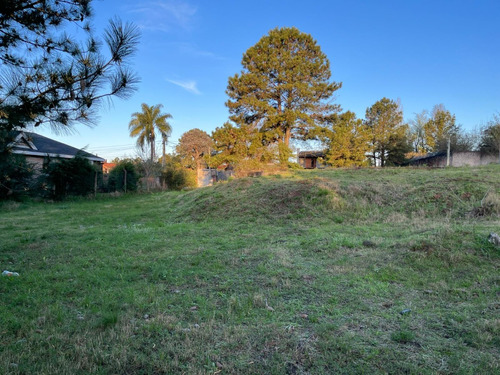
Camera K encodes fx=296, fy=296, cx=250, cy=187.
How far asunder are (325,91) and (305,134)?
394 cm

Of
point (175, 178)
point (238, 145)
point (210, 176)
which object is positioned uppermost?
point (238, 145)

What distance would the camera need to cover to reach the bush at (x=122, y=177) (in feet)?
57.4

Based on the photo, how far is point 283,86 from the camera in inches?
914

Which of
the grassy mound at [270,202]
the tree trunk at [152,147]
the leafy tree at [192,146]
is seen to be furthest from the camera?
the leafy tree at [192,146]

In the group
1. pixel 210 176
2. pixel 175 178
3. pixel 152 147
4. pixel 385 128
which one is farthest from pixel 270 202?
pixel 385 128

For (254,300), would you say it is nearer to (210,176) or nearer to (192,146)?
(210,176)

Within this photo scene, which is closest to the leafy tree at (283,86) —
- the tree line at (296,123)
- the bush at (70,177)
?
the tree line at (296,123)

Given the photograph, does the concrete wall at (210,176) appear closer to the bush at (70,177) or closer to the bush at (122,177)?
the bush at (122,177)

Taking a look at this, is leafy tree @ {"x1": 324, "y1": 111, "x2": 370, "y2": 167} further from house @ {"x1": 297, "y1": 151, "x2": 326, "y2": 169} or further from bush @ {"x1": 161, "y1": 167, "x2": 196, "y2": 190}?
bush @ {"x1": 161, "y1": 167, "x2": 196, "y2": 190}

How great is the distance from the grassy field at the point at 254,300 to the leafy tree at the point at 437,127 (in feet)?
94.9

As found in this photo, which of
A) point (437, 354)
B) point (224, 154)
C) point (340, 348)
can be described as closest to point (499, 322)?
point (437, 354)

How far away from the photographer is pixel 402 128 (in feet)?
99.1

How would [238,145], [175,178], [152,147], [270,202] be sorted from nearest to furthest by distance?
[270,202] < [175,178] < [238,145] < [152,147]

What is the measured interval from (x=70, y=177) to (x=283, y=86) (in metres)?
16.1
